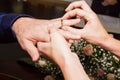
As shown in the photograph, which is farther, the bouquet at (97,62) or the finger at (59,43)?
the bouquet at (97,62)

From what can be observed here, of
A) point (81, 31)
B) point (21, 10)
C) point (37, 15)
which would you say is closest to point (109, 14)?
point (37, 15)

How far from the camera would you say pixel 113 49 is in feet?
2.88

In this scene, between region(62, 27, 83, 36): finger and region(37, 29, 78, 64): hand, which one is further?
region(62, 27, 83, 36): finger

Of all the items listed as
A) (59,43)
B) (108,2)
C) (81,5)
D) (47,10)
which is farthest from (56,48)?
(47,10)

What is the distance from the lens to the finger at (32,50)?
2.45 ft

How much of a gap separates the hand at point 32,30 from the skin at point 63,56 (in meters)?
0.03

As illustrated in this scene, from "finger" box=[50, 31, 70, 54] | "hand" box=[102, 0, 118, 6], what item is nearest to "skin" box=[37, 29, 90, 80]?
"finger" box=[50, 31, 70, 54]

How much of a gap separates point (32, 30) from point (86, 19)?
0.57 ft

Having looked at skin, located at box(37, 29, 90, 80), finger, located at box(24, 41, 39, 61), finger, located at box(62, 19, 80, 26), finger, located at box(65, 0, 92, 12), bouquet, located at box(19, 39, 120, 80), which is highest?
finger, located at box(65, 0, 92, 12)

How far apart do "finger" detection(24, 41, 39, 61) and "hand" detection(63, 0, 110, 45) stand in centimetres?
12

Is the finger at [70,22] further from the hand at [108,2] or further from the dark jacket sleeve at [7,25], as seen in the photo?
the hand at [108,2]

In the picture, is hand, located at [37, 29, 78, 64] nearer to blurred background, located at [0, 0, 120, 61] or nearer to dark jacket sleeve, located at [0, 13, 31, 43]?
dark jacket sleeve, located at [0, 13, 31, 43]

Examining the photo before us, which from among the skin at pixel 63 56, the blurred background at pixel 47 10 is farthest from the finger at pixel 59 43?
the blurred background at pixel 47 10

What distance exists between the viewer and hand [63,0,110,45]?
817mm
